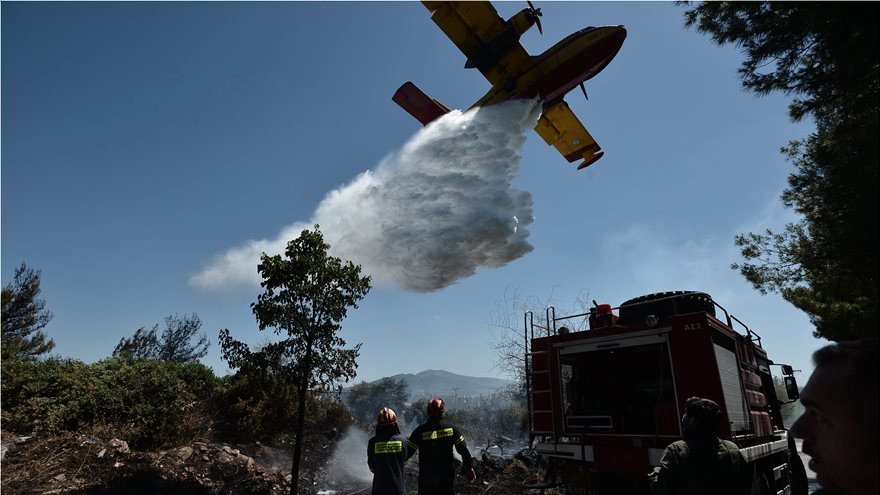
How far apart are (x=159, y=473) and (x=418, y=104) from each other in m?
12.1

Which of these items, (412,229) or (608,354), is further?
(412,229)

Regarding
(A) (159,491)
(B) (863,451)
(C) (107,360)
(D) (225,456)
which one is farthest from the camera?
(C) (107,360)

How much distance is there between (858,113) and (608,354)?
483cm

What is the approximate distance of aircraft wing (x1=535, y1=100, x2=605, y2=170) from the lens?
14.9m

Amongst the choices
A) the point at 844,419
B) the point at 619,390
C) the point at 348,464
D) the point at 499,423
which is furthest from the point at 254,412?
the point at 499,423

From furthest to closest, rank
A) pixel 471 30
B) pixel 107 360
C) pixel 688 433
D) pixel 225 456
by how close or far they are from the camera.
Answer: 1. pixel 107 360
2. pixel 471 30
3. pixel 225 456
4. pixel 688 433

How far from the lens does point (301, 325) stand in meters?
9.95

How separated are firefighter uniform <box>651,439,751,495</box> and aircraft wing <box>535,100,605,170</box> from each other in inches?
501

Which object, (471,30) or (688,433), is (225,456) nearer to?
(688,433)

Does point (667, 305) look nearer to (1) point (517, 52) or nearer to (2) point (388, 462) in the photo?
(2) point (388, 462)

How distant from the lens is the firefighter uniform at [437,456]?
527cm

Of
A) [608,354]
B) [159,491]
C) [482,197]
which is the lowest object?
[159,491]

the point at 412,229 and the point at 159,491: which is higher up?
the point at 412,229

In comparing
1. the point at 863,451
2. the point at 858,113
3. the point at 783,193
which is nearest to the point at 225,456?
the point at 863,451
